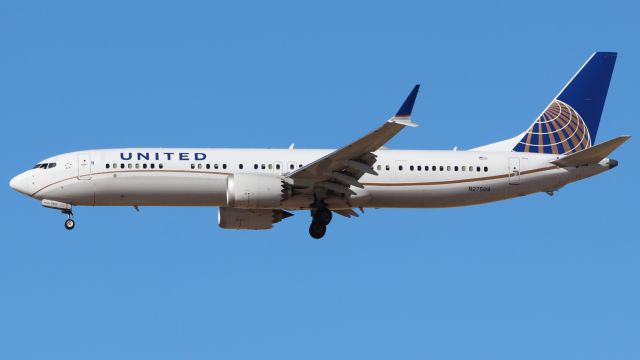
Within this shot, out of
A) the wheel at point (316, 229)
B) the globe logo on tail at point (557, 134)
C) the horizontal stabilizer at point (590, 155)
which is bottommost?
the wheel at point (316, 229)

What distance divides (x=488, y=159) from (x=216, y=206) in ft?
35.9

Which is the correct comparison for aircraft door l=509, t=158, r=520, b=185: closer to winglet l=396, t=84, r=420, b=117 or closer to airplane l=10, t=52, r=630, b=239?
airplane l=10, t=52, r=630, b=239

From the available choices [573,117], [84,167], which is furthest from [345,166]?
[573,117]

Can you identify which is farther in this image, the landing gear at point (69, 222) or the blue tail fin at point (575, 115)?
the blue tail fin at point (575, 115)

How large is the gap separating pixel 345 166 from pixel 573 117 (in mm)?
11282

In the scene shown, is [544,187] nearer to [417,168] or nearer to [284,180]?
[417,168]

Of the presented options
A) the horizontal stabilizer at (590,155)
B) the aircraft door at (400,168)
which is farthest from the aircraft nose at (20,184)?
the horizontal stabilizer at (590,155)

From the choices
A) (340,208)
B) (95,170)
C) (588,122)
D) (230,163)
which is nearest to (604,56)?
(588,122)

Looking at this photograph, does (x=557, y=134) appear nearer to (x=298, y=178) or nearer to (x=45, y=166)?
(x=298, y=178)

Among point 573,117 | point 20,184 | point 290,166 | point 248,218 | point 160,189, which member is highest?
point 573,117

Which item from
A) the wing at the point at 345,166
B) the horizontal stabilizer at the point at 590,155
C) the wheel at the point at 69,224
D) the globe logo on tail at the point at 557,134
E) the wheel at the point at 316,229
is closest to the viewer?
the wing at the point at 345,166

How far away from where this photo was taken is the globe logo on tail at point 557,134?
165 feet

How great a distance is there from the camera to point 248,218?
49625 mm

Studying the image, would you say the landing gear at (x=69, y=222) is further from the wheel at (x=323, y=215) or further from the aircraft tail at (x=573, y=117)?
the aircraft tail at (x=573, y=117)
